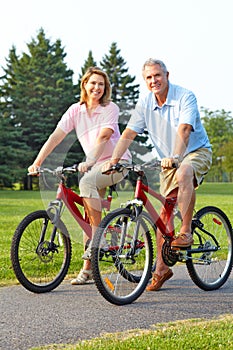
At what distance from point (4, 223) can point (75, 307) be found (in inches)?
355

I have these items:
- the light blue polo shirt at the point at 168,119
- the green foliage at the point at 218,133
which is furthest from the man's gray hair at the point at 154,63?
the green foliage at the point at 218,133

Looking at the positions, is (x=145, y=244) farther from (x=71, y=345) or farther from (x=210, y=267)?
(x=71, y=345)

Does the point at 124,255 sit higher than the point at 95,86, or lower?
lower

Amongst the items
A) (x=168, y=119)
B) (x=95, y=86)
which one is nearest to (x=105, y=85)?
(x=95, y=86)

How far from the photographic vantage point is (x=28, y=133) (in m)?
48.2

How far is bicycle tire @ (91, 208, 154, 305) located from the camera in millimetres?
5207

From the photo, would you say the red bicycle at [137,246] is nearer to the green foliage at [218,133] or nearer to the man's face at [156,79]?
the man's face at [156,79]

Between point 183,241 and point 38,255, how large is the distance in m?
1.27

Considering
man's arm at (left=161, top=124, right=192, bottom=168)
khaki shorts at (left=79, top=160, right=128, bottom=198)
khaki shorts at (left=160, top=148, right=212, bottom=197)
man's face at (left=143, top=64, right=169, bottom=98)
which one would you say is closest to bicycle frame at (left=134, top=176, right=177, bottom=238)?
khaki shorts at (left=160, top=148, right=212, bottom=197)

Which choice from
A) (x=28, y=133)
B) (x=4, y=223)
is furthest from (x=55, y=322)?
(x=28, y=133)

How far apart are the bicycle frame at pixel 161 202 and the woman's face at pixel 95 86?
36.9 inches

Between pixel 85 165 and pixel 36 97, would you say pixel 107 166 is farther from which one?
pixel 36 97

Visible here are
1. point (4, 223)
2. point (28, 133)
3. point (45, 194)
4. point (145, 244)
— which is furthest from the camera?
point (28, 133)

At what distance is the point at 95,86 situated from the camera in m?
5.98
